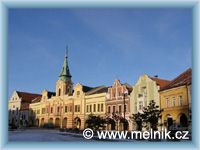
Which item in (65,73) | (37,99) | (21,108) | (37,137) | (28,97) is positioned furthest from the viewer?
(21,108)

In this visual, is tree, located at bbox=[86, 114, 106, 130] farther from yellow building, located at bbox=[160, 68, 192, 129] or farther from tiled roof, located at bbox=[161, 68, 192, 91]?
tiled roof, located at bbox=[161, 68, 192, 91]

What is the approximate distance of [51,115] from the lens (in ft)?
115

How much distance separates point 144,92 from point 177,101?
3914mm

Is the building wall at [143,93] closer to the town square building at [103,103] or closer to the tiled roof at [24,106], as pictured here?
the town square building at [103,103]

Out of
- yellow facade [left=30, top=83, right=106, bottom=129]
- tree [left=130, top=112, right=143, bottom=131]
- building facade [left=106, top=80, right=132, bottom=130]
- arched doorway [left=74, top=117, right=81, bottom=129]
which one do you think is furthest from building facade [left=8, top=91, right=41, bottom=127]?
tree [left=130, top=112, right=143, bottom=131]

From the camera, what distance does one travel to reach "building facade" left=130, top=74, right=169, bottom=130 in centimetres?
2919

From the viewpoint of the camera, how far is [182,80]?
1030 inches

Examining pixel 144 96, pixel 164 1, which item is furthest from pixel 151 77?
pixel 164 1

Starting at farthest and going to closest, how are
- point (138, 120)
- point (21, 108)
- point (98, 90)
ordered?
point (21, 108), point (98, 90), point (138, 120)

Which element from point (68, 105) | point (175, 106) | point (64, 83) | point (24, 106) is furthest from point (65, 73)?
point (24, 106)

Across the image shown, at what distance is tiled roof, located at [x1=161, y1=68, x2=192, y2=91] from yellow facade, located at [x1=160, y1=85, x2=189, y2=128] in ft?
0.82

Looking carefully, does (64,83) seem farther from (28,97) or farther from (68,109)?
(28,97)
